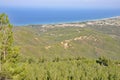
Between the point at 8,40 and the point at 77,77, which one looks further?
the point at 77,77

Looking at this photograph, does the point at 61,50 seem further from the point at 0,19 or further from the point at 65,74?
the point at 0,19

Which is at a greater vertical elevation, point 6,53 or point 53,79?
point 6,53

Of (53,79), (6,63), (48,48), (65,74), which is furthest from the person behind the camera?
(48,48)

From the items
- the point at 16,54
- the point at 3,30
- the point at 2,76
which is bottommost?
the point at 2,76

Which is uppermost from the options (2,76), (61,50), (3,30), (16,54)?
(3,30)

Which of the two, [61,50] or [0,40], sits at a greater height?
[0,40]

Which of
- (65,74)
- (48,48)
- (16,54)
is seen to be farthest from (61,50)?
(16,54)

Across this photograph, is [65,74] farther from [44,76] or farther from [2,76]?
[2,76]

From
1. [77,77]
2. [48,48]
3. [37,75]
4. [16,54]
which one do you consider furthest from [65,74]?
[48,48]

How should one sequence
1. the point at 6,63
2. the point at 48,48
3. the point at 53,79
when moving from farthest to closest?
1. the point at 48,48
2. the point at 53,79
3. the point at 6,63
